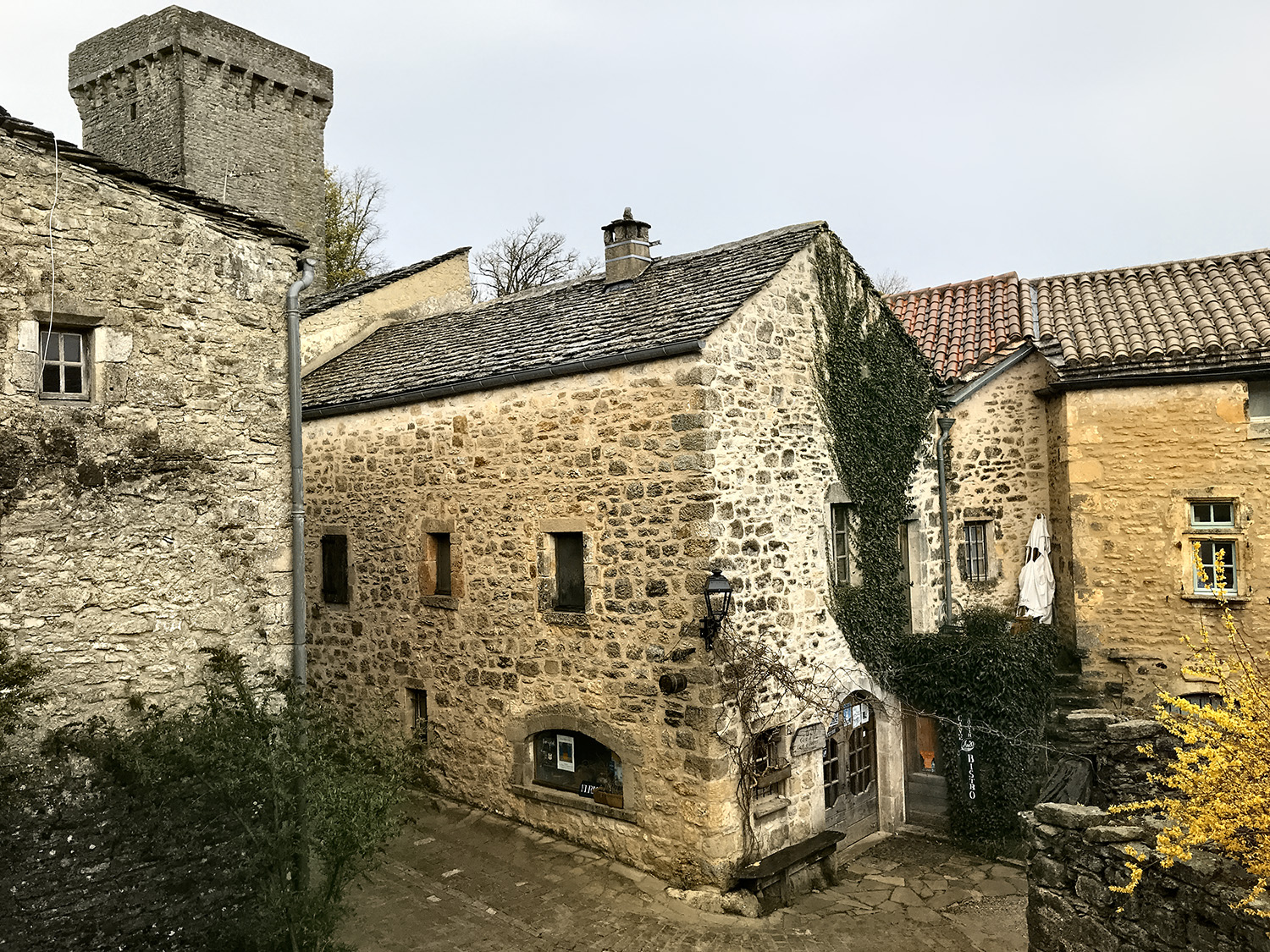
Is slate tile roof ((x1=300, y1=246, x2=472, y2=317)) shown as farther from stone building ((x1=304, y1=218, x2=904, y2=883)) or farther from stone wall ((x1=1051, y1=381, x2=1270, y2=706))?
stone wall ((x1=1051, y1=381, x2=1270, y2=706))

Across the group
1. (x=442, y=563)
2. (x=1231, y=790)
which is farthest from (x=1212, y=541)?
(x=442, y=563)

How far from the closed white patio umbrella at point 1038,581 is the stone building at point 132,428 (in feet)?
34.2

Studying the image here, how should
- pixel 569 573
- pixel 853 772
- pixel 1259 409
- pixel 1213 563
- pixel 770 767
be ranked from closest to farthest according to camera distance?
pixel 770 767
pixel 569 573
pixel 853 772
pixel 1259 409
pixel 1213 563

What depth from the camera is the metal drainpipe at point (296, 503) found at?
22.9 feet

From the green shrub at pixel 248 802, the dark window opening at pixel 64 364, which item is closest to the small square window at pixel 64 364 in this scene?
the dark window opening at pixel 64 364

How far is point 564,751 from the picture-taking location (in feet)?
32.4

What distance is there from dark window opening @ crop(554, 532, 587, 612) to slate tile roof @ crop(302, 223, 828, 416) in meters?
1.81

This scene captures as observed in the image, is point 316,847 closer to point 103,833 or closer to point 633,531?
point 103,833

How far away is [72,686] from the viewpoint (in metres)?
5.95

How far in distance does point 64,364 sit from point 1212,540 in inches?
510

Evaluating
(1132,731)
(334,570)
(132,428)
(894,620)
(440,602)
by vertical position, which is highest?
(132,428)

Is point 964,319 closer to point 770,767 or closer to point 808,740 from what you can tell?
point 808,740

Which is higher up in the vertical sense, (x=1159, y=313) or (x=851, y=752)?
(x=1159, y=313)

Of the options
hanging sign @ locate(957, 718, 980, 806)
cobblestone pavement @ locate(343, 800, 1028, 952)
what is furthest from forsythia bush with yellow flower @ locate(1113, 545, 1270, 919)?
hanging sign @ locate(957, 718, 980, 806)
